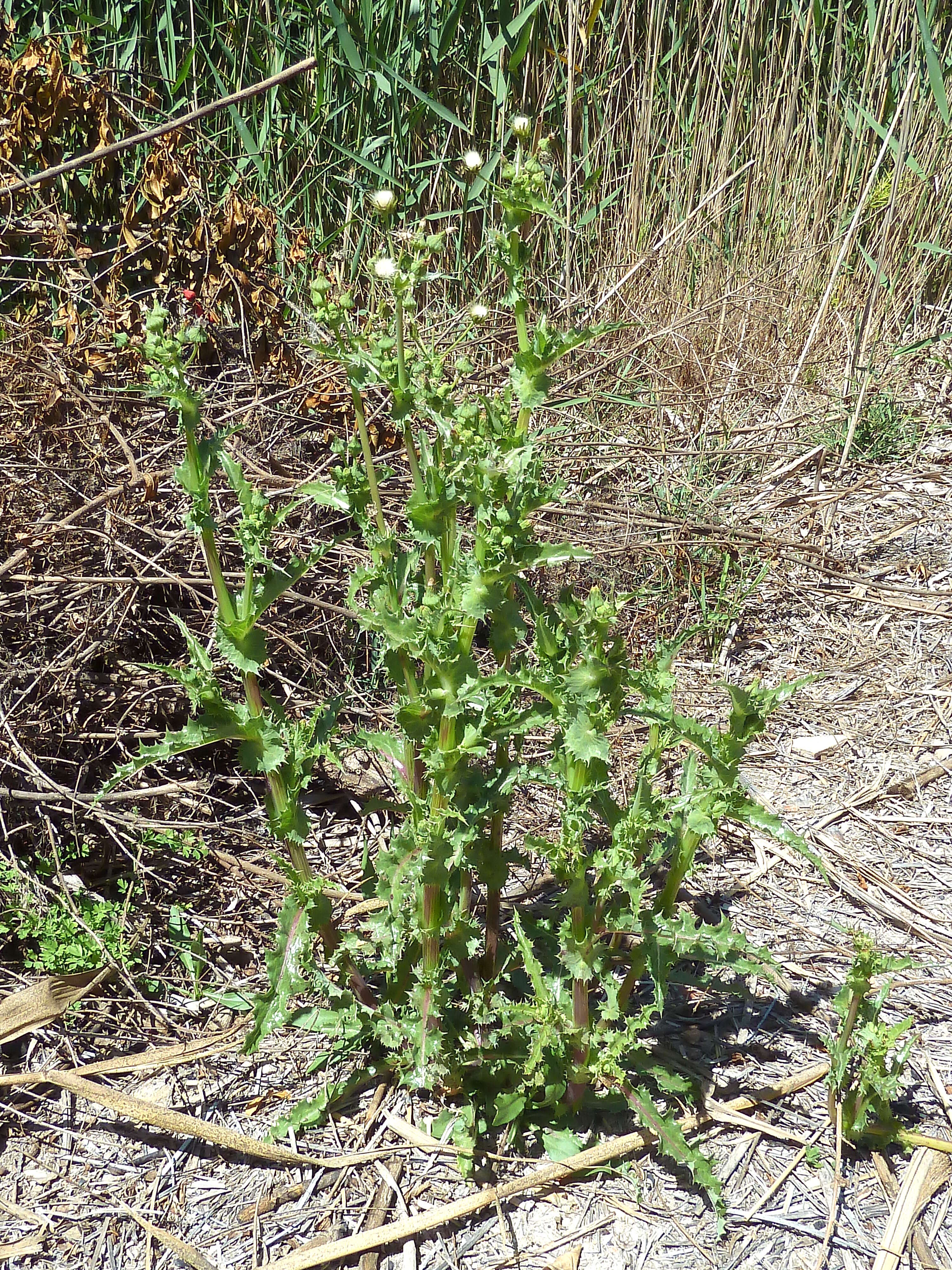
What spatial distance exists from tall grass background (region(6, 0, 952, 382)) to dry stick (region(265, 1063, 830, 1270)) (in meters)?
2.31

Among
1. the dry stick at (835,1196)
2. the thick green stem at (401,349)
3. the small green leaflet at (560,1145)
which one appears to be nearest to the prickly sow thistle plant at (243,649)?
the thick green stem at (401,349)

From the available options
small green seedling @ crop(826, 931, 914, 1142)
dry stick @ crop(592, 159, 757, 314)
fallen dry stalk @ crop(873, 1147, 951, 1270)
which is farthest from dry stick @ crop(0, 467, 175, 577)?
fallen dry stalk @ crop(873, 1147, 951, 1270)

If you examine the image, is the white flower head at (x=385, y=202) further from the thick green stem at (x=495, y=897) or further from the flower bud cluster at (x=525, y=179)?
the thick green stem at (x=495, y=897)

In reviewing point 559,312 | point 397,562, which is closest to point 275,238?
point 559,312

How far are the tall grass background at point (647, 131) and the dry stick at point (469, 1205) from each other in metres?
2.31

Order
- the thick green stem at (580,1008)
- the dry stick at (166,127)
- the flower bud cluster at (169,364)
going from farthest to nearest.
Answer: the dry stick at (166,127), the thick green stem at (580,1008), the flower bud cluster at (169,364)

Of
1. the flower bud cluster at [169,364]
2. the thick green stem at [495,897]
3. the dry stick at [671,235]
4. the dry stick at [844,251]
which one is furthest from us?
the dry stick at [844,251]

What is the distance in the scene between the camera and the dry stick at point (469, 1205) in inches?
61.4

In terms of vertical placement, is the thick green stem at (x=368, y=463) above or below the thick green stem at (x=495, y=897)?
above

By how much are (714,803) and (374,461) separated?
5.27 feet

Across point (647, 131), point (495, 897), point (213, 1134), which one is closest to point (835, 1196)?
point (495, 897)

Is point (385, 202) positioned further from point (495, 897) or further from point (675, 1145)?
point (675, 1145)

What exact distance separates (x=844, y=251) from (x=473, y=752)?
110 inches

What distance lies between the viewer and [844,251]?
3.46 meters
